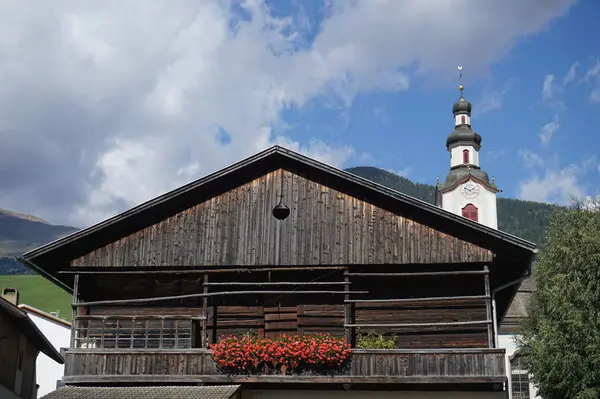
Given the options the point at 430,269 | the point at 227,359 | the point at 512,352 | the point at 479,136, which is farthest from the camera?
the point at 479,136

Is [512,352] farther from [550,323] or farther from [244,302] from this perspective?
[244,302]

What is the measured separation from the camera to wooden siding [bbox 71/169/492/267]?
2189 centimetres

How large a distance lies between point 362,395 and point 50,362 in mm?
27988

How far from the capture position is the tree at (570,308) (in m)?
28.6

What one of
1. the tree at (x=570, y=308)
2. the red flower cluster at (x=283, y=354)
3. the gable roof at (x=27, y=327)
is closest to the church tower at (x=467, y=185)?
the tree at (x=570, y=308)

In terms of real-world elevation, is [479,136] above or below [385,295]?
above

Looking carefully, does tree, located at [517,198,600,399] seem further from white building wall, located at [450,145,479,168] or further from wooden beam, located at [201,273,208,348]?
white building wall, located at [450,145,479,168]

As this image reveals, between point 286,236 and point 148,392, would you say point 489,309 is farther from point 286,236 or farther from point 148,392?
point 148,392

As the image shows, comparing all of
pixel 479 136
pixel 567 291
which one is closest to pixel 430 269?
pixel 567 291

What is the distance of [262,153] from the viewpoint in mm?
22766

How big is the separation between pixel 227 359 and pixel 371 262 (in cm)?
477

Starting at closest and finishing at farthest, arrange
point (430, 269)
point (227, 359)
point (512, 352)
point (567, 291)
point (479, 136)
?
1. point (227, 359)
2. point (430, 269)
3. point (567, 291)
4. point (512, 352)
5. point (479, 136)

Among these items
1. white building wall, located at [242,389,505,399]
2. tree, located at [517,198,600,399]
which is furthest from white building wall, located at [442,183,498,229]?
white building wall, located at [242,389,505,399]

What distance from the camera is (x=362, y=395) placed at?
69.5 feet
